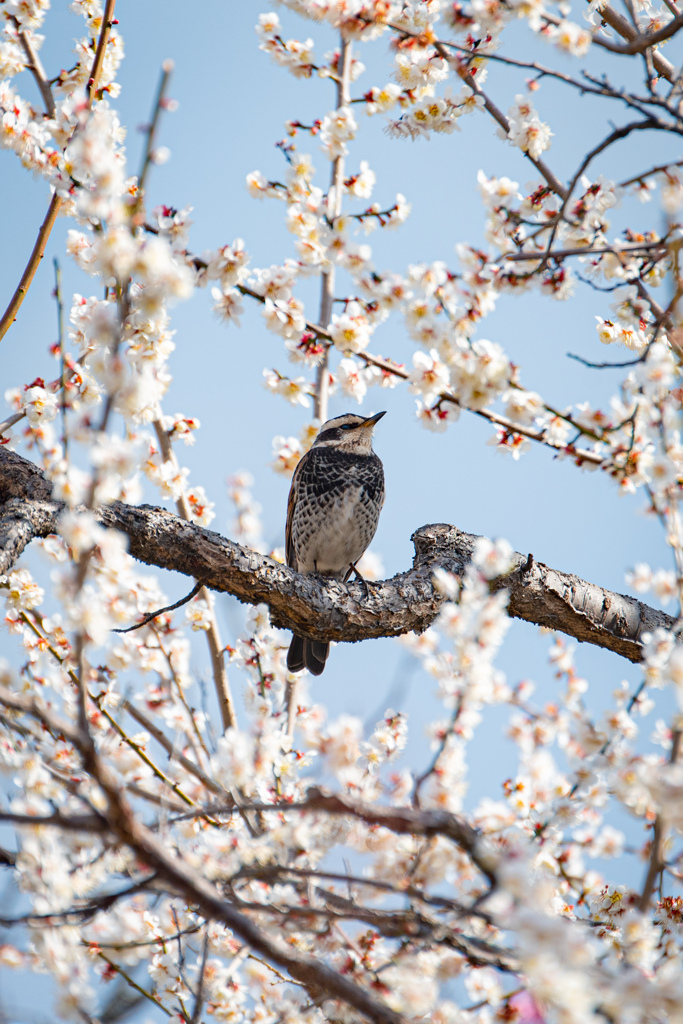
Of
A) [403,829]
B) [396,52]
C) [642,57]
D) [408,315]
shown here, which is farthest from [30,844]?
[396,52]

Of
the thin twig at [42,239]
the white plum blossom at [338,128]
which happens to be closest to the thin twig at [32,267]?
the thin twig at [42,239]

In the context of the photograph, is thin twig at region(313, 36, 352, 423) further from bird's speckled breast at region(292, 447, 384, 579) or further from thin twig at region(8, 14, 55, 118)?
thin twig at region(8, 14, 55, 118)

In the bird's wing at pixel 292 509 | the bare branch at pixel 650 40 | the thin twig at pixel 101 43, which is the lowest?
the bare branch at pixel 650 40

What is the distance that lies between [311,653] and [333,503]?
99cm

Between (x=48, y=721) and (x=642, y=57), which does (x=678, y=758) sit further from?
(x=642, y=57)

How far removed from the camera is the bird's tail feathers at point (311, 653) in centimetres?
477

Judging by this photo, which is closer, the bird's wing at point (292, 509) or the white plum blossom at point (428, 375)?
the white plum blossom at point (428, 375)

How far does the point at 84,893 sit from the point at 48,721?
0.91 meters

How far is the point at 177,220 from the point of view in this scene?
2.66m

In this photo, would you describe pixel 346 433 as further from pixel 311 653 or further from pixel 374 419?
pixel 311 653

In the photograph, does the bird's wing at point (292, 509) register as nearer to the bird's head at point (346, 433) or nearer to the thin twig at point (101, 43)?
the bird's head at point (346, 433)

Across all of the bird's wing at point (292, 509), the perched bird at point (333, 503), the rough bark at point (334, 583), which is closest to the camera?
the rough bark at point (334, 583)

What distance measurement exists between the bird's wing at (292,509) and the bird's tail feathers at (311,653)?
793 mm

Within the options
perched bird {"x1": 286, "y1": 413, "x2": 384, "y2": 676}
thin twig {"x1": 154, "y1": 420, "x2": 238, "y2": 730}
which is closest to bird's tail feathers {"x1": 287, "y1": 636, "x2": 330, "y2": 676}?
perched bird {"x1": 286, "y1": 413, "x2": 384, "y2": 676}
